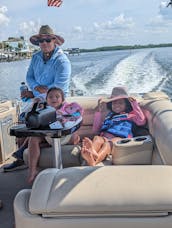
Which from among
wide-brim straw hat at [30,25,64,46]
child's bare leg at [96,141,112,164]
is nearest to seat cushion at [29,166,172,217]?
child's bare leg at [96,141,112,164]

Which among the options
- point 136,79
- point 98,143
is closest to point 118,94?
point 98,143

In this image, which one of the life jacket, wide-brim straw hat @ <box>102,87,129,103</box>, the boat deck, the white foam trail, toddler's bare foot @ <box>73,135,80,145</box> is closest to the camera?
the boat deck

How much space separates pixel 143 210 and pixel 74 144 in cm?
206

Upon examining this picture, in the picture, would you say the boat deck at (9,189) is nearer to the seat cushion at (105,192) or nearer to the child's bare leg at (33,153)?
the child's bare leg at (33,153)

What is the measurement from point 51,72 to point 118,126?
750mm

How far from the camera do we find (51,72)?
144 inches

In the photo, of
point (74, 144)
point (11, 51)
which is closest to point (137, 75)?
point (74, 144)

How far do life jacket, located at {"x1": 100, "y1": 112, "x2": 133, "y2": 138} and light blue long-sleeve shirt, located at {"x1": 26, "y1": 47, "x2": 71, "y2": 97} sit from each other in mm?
458

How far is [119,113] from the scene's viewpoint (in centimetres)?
369

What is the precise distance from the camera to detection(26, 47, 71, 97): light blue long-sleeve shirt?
357cm

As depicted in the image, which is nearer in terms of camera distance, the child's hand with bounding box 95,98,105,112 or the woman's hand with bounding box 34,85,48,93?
the woman's hand with bounding box 34,85,48,93

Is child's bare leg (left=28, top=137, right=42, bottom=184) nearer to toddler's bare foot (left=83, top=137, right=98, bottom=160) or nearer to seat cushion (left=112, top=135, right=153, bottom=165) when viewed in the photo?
toddler's bare foot (left=83, top=137, right=98, bottom=160)

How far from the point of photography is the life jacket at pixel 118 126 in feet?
11.6

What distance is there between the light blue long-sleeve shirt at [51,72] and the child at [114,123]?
434 mm
